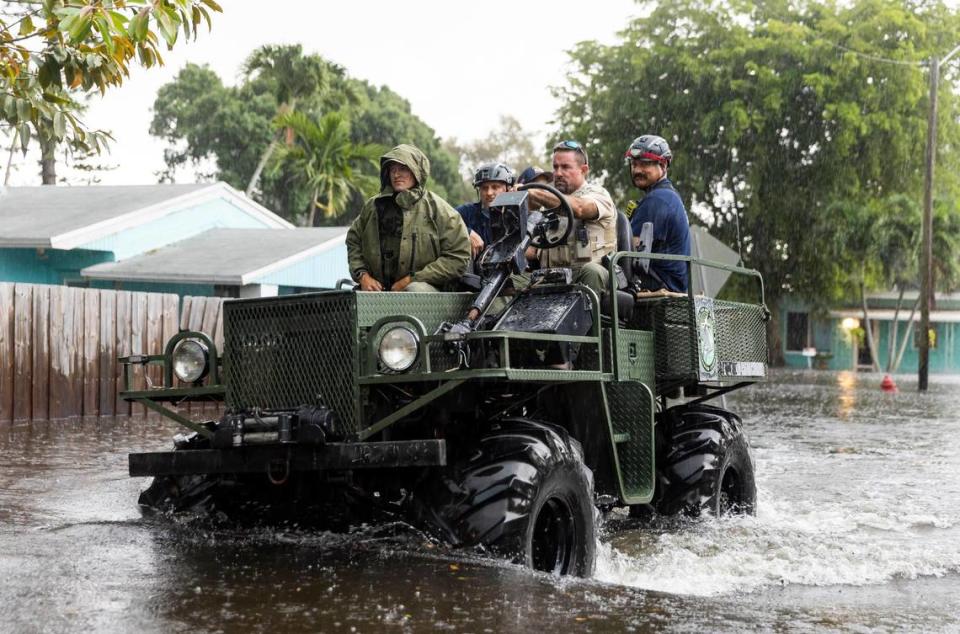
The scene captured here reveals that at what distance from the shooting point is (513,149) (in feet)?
260

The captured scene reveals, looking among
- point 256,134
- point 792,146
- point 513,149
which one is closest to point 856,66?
point 792,146

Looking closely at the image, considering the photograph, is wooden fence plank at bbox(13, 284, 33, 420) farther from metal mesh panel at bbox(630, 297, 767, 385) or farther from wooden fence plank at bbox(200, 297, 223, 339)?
metal mesh panel at bbox(630, 297, 767, 385)

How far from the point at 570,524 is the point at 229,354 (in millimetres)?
1920

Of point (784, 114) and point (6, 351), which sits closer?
point (6, 351)

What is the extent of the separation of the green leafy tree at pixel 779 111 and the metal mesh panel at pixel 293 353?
39583mm

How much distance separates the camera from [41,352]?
59.9ft

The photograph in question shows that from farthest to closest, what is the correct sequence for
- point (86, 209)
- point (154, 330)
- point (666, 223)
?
point (86, 209) < point (154, 330) < point (666, 223)

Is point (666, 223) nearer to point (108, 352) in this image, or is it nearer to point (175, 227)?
point (108, 352)

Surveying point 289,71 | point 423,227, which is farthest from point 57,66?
point 289,71

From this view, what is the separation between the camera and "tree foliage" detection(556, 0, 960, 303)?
45.9 metres

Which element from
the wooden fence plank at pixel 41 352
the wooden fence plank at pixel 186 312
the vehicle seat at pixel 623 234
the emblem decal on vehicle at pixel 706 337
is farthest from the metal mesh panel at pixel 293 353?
the wooden fence plank at pixel 186 312

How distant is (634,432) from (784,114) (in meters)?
40.8

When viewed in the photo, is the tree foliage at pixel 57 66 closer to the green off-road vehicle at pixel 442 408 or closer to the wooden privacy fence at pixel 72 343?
the green off-road vehicle at pixel 442 408

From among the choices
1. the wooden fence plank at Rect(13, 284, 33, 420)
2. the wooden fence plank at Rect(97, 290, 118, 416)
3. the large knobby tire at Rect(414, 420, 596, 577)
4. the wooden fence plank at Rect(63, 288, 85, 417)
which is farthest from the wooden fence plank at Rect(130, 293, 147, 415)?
the large knobby tire at Rect(414, 420, 596, 577)
